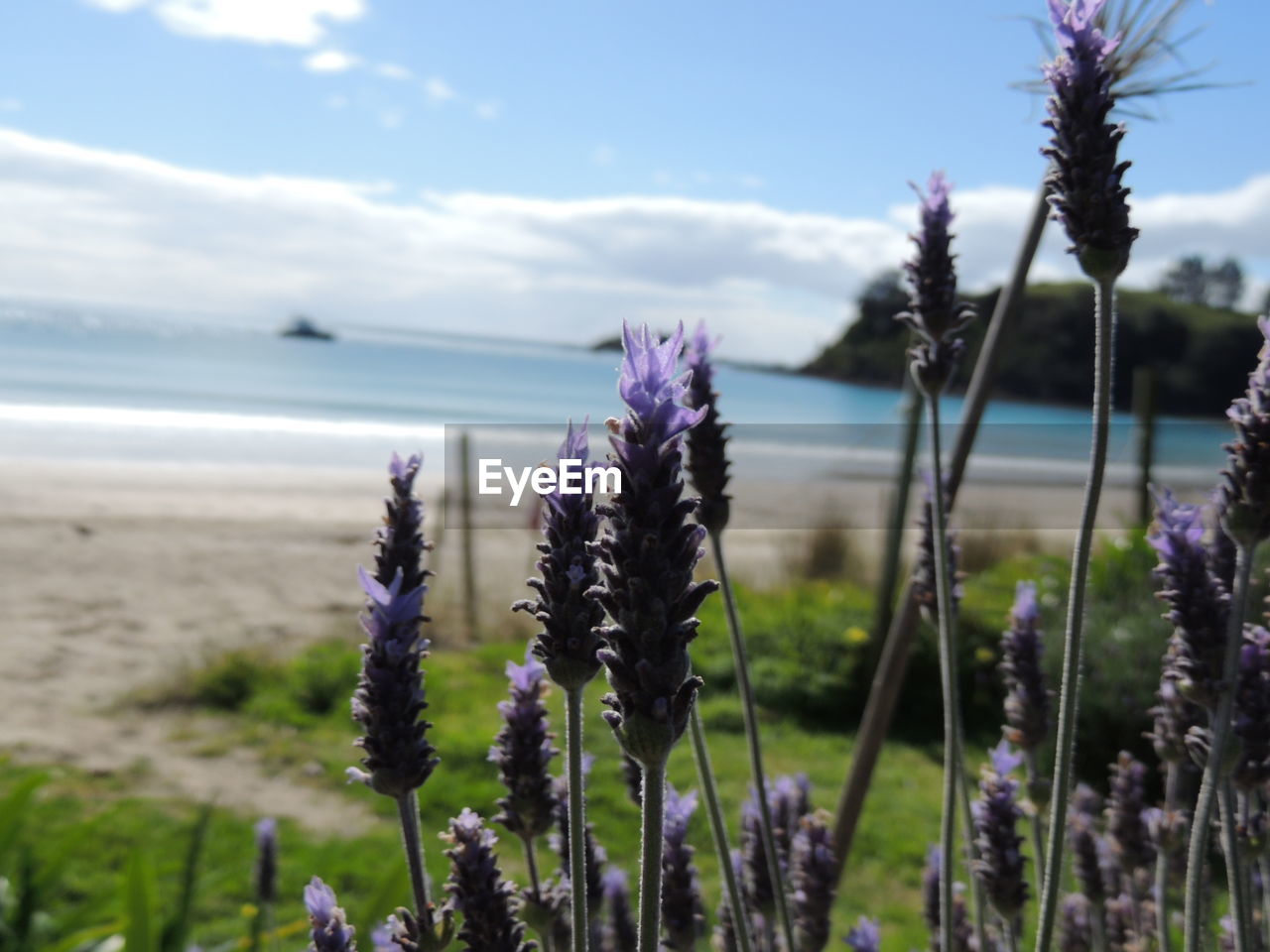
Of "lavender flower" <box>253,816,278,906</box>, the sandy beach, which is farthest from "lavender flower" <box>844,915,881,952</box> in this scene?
the sandy beach

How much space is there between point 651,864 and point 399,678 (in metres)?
0.47

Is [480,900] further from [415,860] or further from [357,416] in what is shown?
[357,416]

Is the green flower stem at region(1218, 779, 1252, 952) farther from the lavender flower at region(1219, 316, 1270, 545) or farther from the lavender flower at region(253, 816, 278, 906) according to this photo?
the lavender flower at region(253, 816, 278, 906)

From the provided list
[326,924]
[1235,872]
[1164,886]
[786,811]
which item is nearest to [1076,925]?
[1164,886]

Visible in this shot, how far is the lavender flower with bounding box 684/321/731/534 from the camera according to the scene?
1821mm

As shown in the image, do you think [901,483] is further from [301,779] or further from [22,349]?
[22,349]

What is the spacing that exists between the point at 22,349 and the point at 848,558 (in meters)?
59.6

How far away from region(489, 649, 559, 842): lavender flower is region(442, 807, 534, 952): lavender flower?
21 centimetres

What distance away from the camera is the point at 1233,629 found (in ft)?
4.58

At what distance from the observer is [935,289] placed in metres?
1.88

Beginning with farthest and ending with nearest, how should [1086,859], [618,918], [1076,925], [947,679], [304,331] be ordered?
[304,331]
[1076,925]
[1086,859]
[618,918]
[947,679]

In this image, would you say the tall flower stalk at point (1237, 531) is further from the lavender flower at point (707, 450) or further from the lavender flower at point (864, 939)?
the lavender flower at point (707, 450)

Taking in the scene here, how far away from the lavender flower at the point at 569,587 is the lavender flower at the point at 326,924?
1.20 ft

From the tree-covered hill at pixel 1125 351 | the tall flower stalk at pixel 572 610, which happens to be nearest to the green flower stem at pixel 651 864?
the tall flower stalk at pixel 572 610
